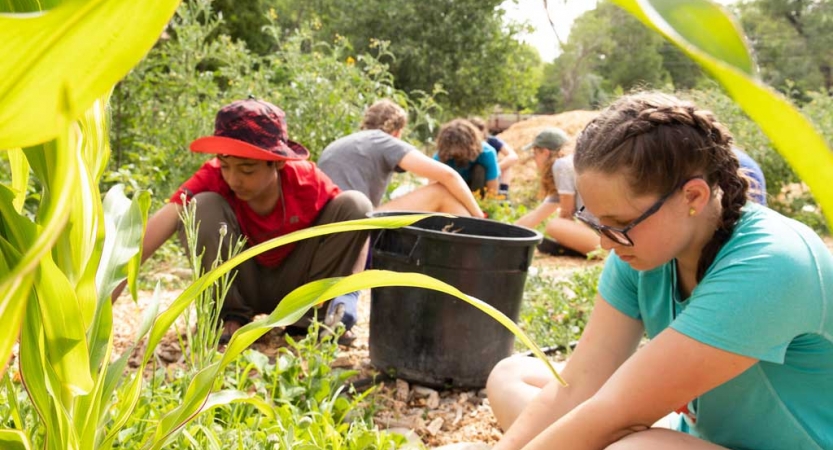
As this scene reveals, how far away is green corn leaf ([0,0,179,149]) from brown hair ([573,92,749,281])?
3.99ft

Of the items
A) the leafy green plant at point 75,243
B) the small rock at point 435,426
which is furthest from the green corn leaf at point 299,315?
the small rock at point 435,426

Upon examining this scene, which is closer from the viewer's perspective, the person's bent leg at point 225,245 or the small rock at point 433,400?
the small rock at point 433,400

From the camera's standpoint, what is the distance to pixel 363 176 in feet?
13.1

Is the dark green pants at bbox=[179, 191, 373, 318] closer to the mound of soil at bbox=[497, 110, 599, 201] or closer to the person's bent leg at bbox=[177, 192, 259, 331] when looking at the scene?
the person's bent leg at bbox=[177, 192, 259, 331]

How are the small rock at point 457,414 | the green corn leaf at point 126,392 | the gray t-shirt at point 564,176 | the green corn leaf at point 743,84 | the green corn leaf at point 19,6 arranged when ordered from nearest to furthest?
the green corn leaf at point 743,84 < the green corn leaf at point 19,6 < the green corn leaf at point 126,392 < the small rock at point 457,414 < the gray t-shirt at point 564,176

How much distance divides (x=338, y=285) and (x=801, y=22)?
31340 mm

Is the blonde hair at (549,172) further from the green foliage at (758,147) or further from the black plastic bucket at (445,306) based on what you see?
the black plastic bucket at (445,306)

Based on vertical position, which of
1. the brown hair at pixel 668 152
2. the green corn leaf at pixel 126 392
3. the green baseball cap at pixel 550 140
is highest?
the brown hair at pixel 668 152

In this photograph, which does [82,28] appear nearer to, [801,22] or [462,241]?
[462,241]

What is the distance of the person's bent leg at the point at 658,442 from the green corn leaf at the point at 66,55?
51.9 inches

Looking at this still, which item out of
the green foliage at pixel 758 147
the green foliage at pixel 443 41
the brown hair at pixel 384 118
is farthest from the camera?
the green foliage at pixel 443 41

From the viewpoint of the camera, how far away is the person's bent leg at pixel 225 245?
2.83m

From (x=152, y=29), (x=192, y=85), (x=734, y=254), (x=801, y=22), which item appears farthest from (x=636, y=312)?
(x=801, y=22)

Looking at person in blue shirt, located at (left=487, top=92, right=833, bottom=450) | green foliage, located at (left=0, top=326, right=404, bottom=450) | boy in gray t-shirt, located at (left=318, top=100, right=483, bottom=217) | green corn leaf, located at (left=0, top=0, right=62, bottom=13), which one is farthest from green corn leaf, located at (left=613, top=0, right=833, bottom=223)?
boy in gray t-shirt, located at (left=318, top=100, right=483, bottom=217)
